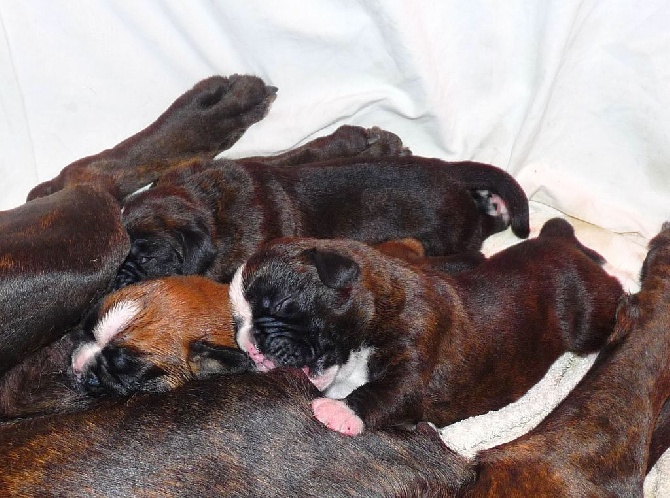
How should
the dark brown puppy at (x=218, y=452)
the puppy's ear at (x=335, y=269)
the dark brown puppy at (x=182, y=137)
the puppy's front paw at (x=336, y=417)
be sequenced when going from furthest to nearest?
the dark brown puppy at (x=182, y=137) < the puppy's ear at (x=335, y=269) < the puppy's front paw at (x=336, y=417) < the dark brown puppy at (x=218, y=452)

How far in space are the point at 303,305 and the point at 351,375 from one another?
14.8 inches

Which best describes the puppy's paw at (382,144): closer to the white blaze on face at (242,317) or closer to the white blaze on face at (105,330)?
the white blaze on face at (242,317)

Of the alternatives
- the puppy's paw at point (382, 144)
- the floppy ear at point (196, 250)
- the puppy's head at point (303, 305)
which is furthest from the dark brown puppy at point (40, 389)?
the puppy's paw at point (382, 144)

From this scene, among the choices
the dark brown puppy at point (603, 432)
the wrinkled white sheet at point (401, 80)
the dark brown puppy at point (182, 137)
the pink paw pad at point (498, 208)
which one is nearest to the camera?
the dark brown puppy at point (603, 432)

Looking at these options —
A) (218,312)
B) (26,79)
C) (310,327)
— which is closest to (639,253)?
(310,327)

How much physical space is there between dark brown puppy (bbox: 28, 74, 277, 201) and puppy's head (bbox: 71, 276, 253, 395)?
32.5 inches

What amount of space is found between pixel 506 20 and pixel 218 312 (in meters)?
1.91

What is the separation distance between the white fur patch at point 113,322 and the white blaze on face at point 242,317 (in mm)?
341

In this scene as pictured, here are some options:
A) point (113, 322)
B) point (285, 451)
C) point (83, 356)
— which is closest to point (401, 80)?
point (113, 322)

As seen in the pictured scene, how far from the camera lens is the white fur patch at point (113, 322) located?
2984mm

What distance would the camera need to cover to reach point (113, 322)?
2.99 m

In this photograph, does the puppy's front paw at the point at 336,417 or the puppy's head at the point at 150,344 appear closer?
the puppy's front paw at the point at 336,417

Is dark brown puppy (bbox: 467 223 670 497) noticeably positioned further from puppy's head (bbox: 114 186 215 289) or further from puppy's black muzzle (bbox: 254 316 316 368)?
puppy's head (bbox: 114 186 215 289)

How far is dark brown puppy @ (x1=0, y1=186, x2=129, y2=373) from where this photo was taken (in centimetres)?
278
